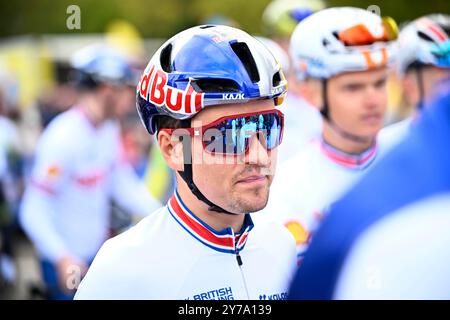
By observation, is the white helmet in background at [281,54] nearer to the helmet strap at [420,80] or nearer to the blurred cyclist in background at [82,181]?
the blurred cyclist in background at [82,181]

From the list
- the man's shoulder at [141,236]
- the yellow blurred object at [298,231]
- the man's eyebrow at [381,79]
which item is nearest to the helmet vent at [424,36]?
the man's eyebrow at [381,79]

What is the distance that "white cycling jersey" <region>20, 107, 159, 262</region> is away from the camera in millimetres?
7609

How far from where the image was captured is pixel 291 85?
28.5ft

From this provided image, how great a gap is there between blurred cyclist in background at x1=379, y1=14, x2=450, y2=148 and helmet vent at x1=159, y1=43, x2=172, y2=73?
2752mm

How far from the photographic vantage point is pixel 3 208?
37.4ft

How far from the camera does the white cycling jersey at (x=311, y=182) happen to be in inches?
188

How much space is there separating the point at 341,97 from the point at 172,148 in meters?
2.07

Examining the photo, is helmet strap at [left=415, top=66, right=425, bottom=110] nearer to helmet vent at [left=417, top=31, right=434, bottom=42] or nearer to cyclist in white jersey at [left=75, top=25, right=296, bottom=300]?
helmet vent at [left=417, top=31, right=434, bottom=42]

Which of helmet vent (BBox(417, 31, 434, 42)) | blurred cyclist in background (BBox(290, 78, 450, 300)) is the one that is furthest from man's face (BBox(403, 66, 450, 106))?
blurred cyclist in background (BBox(290, 78, 450, 300))

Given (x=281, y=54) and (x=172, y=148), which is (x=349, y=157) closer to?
(x=172, y=148)

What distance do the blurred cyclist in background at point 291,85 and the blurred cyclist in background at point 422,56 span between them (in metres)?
0.94

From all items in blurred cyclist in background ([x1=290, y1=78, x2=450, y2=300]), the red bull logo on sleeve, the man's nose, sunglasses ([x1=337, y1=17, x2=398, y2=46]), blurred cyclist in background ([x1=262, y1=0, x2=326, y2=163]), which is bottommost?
blurred cyclist in background ([x1=262, y1=0, x2=326, y2=163])

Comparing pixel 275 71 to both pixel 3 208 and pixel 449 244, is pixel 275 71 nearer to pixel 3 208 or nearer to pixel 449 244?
pixel 449 244

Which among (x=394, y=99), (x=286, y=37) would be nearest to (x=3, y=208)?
(x=286, y=37)
